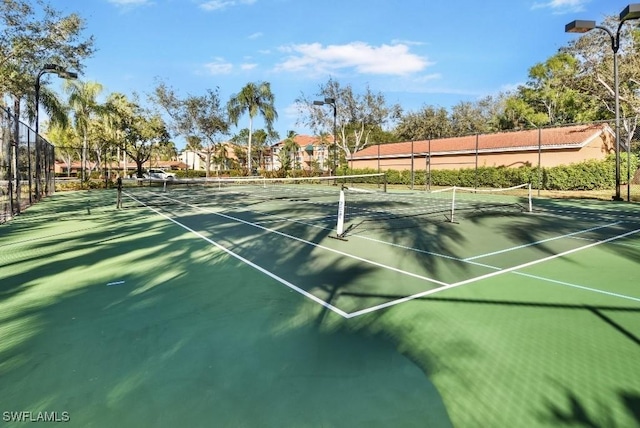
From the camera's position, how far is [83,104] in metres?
38.3

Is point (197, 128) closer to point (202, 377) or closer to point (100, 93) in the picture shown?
point (100, 93)

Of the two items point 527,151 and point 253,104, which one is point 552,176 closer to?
point 527,151

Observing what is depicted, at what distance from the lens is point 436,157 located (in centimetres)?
3594

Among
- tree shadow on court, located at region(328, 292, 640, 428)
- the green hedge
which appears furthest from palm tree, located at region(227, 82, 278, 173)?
tree shadow on court, located at region(328, 292, 640, 428)

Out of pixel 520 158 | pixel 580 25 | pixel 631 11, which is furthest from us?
pixel 520 158

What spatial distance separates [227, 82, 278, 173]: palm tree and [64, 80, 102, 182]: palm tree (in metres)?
14.5

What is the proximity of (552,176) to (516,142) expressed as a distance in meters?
7.46

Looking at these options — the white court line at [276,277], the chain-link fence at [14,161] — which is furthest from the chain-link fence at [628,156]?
the chain-link fence at [14,161]

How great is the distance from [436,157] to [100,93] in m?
36.3

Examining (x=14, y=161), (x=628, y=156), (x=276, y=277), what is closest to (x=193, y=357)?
(x=276, y=277)

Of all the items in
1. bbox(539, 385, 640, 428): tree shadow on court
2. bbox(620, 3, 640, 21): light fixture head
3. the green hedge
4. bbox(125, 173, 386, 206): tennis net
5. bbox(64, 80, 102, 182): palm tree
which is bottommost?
bbox(539, 385, 640, 428): tree shadow on court

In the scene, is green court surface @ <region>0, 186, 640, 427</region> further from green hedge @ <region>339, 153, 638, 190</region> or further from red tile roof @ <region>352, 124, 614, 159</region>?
red tile roof @ <region>352, 124, 614, 159</region>

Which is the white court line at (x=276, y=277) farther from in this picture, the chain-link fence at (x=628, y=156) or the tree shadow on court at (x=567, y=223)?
the chain-link fence at (x=628, y=156)

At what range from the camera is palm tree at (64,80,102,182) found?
37250 millimetres
